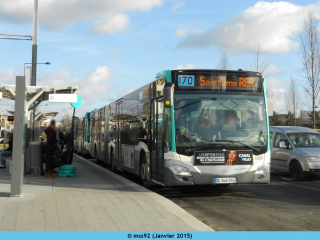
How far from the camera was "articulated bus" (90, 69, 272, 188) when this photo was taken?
376 inches

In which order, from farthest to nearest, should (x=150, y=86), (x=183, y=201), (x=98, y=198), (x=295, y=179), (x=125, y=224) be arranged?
(x=295, y=179)
(x=150, y=86)
(x=183, y=201)
(x=98, y=198)
(x=125, y=224)

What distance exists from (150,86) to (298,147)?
20.5 ft

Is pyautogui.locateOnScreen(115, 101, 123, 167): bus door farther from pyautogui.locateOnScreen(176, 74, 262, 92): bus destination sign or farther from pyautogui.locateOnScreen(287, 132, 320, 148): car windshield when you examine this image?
pyautogui.locateOnScreen(287, 132, 320, 148): car windshield

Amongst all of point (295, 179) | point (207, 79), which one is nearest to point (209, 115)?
point (207, 79)

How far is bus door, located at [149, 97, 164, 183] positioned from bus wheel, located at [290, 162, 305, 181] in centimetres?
571

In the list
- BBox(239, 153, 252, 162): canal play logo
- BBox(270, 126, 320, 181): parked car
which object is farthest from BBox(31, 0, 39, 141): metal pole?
BBox(270, 126, 320, 181): parked car

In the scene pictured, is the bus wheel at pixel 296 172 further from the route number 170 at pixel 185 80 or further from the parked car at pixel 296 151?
the route number 170 at pixel 185 80

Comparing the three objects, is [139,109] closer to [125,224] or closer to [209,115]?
[209,115]

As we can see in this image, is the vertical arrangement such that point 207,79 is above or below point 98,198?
above

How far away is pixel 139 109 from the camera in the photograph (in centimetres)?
1255

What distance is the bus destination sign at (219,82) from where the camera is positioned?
995 cm

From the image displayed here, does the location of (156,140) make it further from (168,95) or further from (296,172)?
(296,172)

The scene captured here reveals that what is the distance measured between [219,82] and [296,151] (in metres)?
5.67

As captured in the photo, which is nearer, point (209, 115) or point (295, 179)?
point (209, 115)
